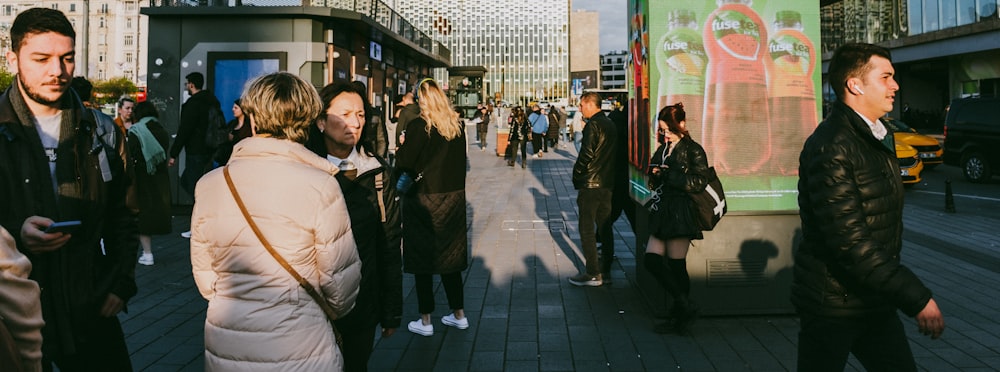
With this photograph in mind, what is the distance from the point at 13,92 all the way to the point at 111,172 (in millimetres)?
449

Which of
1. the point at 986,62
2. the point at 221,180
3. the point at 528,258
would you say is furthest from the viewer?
the point at 986,62

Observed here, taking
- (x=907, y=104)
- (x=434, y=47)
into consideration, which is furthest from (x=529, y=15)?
(x=434, y=47)

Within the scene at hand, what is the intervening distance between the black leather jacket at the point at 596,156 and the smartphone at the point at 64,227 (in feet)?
14.7

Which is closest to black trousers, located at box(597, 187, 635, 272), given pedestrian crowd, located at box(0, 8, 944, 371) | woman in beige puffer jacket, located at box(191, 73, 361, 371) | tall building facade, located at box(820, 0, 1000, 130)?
pedestrian crowd, located at box(0, 8, 944, 371)

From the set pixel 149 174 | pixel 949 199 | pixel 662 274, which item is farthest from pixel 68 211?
pixel 949 199

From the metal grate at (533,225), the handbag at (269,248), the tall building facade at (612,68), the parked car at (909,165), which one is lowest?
the metal grate at (533,225)

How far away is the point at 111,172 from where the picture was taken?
2.81 m

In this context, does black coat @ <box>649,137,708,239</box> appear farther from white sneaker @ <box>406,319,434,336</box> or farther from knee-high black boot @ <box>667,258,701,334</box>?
white sneaker @ <box>406,319,434,336</box>

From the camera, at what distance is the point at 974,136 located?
15641 mm

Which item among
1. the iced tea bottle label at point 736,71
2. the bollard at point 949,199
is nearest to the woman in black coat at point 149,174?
the iced tea bottle label at point 736,71

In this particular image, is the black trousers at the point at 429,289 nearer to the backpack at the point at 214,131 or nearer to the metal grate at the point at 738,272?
the metal grate at the point at 738,272

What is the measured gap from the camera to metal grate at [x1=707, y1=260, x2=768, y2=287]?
530cm

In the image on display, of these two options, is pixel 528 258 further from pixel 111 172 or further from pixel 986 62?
pixel 986 62

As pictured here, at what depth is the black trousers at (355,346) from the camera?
10.5 ft
